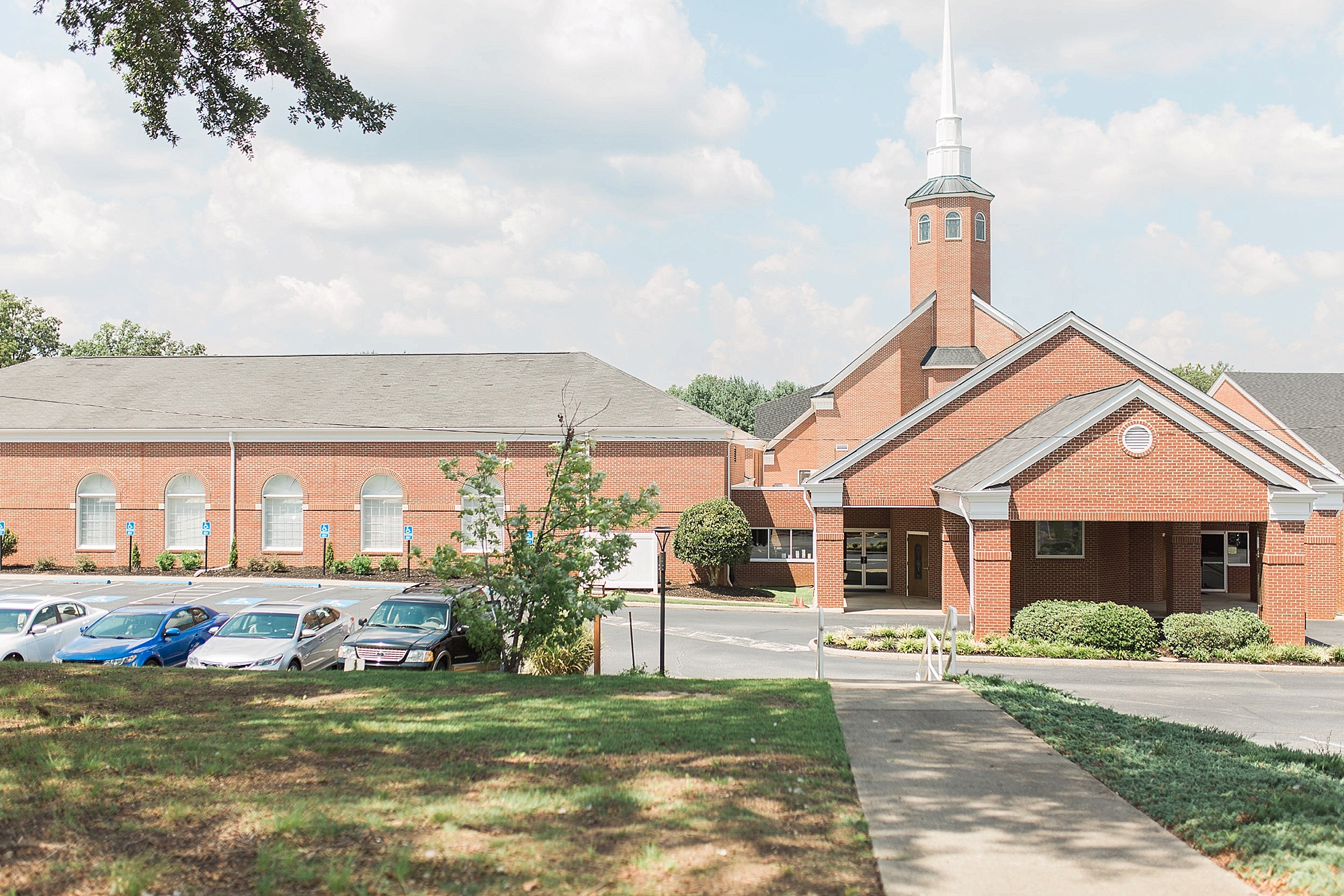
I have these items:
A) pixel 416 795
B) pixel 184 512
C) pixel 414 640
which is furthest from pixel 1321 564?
pixel 184 512

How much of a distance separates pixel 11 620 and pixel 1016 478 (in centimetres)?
2104

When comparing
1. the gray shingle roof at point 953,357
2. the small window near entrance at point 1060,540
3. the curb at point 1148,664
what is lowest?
the curb at point 1148,664

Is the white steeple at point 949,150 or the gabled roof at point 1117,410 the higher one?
the white steeple at point 949,150

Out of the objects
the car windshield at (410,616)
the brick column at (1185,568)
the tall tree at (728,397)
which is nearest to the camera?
the car windshield at (410,616)

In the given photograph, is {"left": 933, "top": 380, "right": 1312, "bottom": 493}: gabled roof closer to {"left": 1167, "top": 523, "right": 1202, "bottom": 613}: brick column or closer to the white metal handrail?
{"left": 1167, "top": 523, "right": 1202, "bottom": 613}: brick column

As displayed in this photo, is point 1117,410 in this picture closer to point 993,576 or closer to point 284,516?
point 993,576

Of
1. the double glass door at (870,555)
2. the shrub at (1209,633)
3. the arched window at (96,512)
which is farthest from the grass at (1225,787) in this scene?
the arched window at (96,512)

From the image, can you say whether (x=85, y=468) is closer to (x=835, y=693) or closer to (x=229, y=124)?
(x=229, y=124)

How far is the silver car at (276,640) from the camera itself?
15.5m

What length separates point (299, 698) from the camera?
10.2 meters

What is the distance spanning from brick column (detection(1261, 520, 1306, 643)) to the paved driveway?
7.09ft

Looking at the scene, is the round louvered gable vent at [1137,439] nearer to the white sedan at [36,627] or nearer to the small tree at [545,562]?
the small tree at [545,562]

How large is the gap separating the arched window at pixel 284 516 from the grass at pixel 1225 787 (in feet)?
103

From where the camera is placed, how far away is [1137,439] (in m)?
23.0
